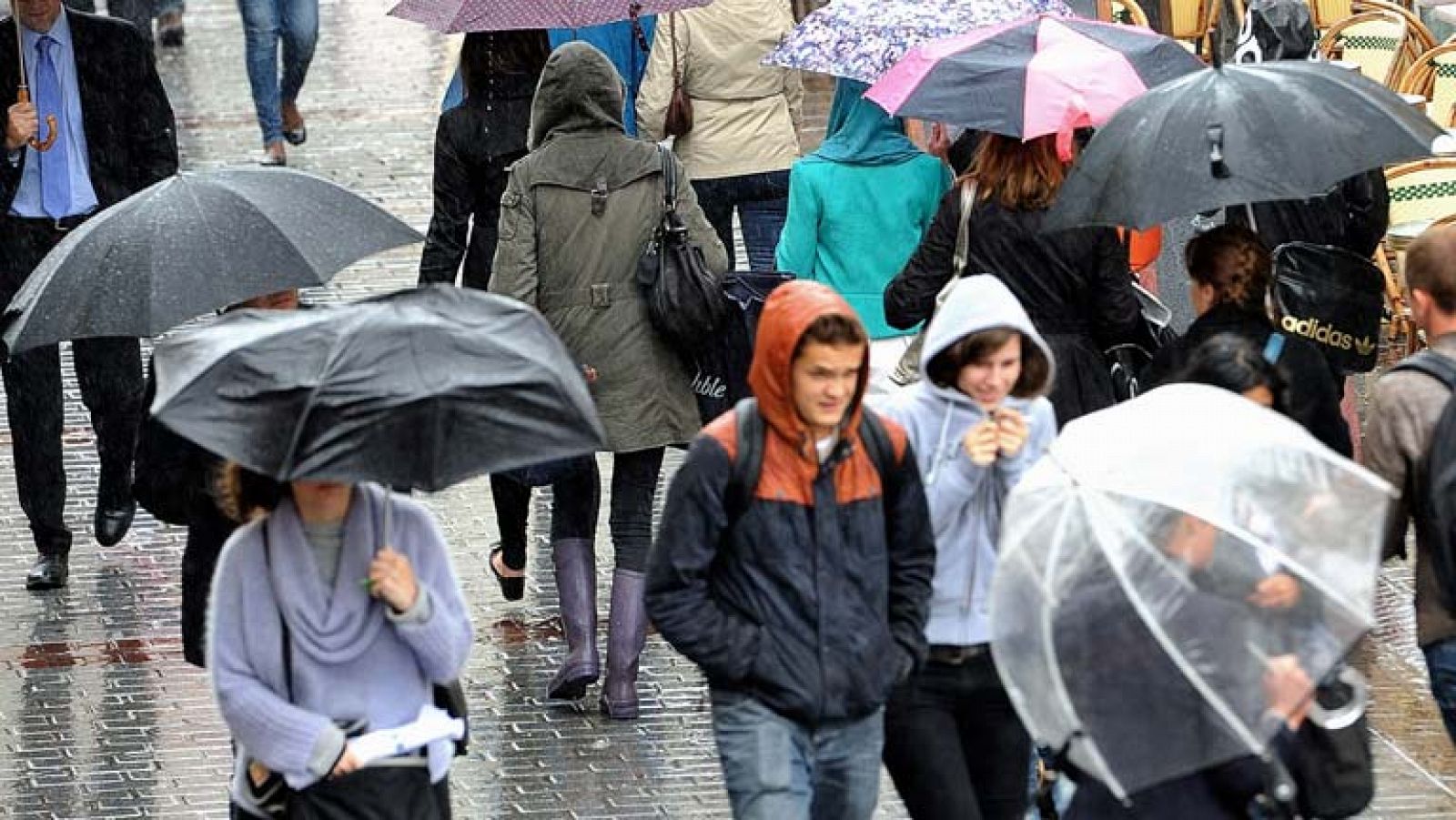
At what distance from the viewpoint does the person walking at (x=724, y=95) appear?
406 inches

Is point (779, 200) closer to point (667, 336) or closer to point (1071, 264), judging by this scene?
point (667, 336)

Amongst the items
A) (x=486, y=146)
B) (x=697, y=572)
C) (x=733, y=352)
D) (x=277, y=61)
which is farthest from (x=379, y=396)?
(x=277, y=61)

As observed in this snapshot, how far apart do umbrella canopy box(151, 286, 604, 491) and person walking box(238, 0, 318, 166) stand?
9882mm

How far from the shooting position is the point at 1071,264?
24.0 ft

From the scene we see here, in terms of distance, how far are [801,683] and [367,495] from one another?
93 cm

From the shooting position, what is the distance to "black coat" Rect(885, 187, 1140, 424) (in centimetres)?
730

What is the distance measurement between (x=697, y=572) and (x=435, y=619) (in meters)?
0.54

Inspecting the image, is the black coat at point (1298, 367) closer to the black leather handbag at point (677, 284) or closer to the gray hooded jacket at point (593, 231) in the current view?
the black leather handbag at point (677, 284)

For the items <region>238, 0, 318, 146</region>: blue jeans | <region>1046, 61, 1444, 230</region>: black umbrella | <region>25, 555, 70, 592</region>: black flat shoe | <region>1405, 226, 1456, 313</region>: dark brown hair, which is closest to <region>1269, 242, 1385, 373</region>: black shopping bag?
<region>1046, 61, 1444, 230</region>: black umbrella

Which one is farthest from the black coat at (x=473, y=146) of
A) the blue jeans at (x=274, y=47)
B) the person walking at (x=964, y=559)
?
the blue jeans at (x=274, y=47)

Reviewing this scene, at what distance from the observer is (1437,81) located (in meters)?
12.8

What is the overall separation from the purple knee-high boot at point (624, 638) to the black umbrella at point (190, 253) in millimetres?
2040

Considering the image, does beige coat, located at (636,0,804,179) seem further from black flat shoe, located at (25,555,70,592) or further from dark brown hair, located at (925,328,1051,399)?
dark brown hair, located at (925,328,1051,399)

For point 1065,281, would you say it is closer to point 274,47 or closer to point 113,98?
point 113,98
